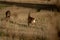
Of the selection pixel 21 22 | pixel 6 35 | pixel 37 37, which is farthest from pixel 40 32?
pixel 6 35

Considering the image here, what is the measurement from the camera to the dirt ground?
1.08 metres

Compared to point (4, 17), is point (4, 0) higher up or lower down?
higher up

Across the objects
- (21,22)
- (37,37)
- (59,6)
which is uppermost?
(59,6)

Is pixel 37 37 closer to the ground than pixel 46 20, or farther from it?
closer to the ground

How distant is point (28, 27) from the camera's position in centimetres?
110

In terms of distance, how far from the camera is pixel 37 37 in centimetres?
109

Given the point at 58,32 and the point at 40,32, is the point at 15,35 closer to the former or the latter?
the point at 40,32

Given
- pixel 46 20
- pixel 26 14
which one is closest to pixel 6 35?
pixel 26 14

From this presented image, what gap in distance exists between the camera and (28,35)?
43.3 inches

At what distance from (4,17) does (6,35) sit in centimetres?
14

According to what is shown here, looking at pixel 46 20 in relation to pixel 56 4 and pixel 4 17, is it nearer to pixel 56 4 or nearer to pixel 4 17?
pixel 56 4

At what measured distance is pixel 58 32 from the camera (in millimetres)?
1071

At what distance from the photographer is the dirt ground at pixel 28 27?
3.53ft

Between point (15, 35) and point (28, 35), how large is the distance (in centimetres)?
10
